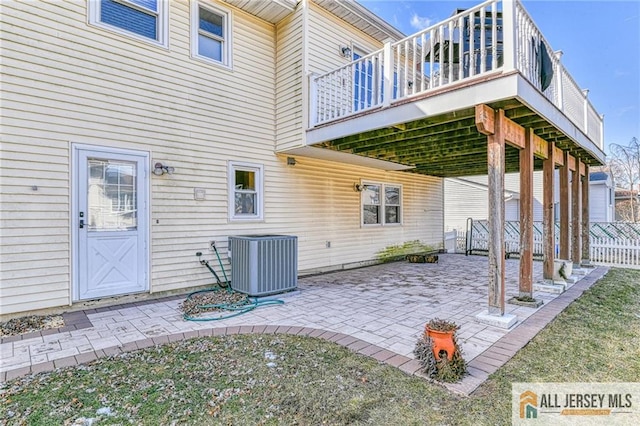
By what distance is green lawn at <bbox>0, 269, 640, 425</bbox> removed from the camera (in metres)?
2.36

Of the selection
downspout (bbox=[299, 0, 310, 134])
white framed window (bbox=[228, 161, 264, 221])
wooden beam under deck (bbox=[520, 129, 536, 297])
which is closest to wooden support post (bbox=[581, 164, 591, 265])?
wooden beam under deck (bbox=[520, 129, 536, 297])

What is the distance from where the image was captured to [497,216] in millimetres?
4195

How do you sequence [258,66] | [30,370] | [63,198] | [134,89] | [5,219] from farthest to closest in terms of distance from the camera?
[258,66] → [134,89] → [63,198] → [5,219] → [30,370]

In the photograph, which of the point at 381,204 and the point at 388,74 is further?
the point at 381,204

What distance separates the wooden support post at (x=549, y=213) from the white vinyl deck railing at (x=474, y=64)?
910mm

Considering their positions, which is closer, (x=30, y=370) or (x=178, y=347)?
(x=30, y=370)

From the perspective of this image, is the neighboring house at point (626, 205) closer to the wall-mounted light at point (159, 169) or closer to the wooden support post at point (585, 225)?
the wooden support post at point (585, 225)

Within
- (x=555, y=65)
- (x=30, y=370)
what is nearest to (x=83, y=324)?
(x=30, y=370)

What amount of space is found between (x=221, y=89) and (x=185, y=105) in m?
0.82

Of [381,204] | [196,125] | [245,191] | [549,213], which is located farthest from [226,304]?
[549,213]

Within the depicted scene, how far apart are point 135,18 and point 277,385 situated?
5993 millimetres

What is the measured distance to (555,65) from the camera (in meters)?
5.61

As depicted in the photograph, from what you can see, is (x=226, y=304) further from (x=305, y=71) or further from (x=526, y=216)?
(x=526, y=216)

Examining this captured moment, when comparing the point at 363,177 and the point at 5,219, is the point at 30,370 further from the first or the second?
the point at 363,177
